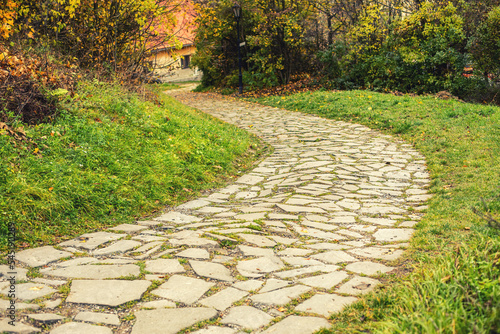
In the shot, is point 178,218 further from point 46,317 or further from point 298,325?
point 298,325

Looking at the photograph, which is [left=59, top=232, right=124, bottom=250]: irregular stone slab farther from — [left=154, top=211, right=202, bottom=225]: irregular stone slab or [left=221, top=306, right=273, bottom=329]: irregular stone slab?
[left=221, top=306, right=273, bottom=329]: irregular stone slab

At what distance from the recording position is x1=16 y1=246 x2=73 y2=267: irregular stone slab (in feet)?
12.3

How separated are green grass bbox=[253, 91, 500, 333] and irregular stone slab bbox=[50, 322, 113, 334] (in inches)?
57.7

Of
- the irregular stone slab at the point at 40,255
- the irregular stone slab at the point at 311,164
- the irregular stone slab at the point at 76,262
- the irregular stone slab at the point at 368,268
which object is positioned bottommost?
the irregular stone slab at the point at 368,268

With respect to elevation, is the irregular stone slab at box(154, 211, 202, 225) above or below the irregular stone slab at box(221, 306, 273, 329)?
above

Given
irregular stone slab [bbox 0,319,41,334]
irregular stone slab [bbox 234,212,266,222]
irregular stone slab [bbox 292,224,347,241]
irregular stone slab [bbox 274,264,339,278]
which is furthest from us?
irregular stone slab [bbox 234,212,266,222]

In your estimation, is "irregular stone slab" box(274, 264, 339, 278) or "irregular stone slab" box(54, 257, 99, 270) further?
"irregular stone slab" box(54, 257, 99, 270)

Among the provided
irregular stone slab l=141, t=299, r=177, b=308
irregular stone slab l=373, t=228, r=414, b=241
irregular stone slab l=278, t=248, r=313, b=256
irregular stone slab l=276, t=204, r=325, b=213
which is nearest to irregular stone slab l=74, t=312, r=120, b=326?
irregular stone slab l=141, t=299, r=177, b=308

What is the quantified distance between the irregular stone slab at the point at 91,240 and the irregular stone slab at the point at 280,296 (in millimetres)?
1871

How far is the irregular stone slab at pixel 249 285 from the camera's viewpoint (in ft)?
11.1

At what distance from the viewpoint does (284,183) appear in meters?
6.72

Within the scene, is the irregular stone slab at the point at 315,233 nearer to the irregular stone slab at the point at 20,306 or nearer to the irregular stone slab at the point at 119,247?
the irregular stone slab at the point at 119,247

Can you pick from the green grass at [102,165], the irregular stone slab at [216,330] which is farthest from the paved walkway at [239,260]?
the green grass at [102,165]

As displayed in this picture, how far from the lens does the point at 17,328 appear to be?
261 cm
